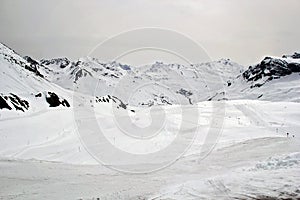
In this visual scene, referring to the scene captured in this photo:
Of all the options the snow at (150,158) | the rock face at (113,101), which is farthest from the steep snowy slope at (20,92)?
the rock face at (113,101)

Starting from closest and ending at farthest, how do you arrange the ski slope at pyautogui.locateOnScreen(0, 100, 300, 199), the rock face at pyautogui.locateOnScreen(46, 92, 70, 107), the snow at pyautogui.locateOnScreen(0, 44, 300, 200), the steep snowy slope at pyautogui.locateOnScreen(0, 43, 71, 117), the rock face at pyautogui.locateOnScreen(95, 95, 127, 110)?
the ski slope at pyautogui.locateOnScreen(0, 100, 300, 199) < the snow at pyautogui.locateOnScreen(0, 44, 300, 200) < the steep snowy slope at pyautogui.locateOnScreen(0, 43, 71, 117) < the rock face at pyautogui.locateOnScreen(46, 92, 70, 107) < the rock face at pyautogui.locateOnScreen(95, 95, 127, 110)

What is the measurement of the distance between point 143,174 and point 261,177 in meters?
6.24

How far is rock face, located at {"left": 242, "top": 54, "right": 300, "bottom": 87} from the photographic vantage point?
177m

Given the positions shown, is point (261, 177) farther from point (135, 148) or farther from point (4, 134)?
point (4, 134)

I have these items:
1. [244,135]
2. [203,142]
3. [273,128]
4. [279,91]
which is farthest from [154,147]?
[279,91]

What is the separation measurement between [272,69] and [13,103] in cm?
16568

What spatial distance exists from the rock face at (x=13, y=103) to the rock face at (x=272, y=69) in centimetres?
15359

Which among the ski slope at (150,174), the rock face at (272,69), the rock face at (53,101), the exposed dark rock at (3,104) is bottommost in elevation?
the ski slope at (150,174)

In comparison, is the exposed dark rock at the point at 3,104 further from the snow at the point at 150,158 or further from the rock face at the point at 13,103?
the snow at the point at 150,158

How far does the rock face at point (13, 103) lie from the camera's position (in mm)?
38297

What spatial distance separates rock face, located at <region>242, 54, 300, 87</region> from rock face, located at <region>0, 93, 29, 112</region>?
504 ft

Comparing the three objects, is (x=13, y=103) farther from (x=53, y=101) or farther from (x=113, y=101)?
(x=113, y=101)

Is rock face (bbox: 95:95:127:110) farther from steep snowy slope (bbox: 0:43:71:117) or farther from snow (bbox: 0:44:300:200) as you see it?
snow (bbox: 0:44:300:200)

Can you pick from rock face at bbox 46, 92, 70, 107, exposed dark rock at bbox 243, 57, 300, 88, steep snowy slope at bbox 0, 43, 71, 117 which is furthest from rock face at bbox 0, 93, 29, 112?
exposed dark rock at bbox 243, 57, 300, 88
